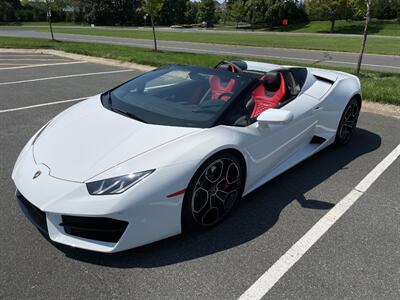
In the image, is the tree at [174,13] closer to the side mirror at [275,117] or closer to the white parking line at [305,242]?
the white parking line at [305,242]

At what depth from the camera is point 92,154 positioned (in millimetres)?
2787

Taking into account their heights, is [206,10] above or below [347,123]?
above

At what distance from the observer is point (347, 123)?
496 centimetres

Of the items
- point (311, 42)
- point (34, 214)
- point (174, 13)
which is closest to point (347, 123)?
point (34, 214)

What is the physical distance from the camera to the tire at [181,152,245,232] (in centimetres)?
282

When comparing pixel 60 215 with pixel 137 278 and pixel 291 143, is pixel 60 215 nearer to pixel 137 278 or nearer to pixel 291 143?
pixel 137 278

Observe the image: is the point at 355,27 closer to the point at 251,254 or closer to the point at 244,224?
the point at 244,224

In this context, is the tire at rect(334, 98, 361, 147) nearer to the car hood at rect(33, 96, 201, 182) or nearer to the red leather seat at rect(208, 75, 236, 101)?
the red leather seat at rect(208, 75, 236, 101)

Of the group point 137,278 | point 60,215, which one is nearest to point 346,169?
point 137,278

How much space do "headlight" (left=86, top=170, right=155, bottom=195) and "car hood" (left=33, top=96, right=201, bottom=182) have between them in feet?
0.30

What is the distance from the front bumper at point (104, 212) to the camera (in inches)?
96.3

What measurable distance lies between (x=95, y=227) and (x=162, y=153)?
0.69 m

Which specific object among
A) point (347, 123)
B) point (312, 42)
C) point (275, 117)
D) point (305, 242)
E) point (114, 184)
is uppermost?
point (275, 117)

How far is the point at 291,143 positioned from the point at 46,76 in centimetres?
804
